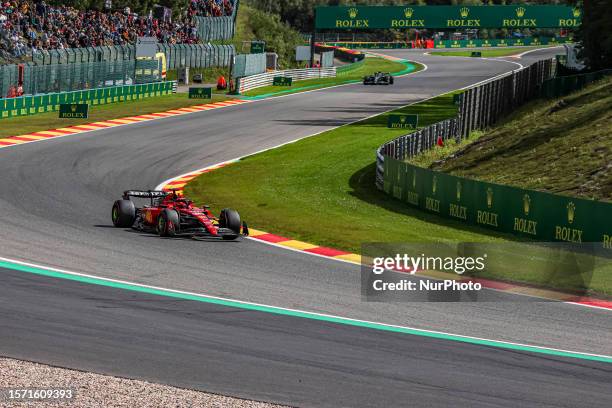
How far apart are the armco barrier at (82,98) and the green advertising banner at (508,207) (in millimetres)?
23555

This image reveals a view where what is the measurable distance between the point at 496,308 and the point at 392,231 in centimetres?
730

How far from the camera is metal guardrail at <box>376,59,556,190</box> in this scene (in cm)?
3566

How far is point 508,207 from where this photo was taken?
24.9 metres

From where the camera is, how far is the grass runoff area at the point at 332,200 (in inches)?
925

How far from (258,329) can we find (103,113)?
3751cm

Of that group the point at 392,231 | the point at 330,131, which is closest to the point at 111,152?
the point at 330,131

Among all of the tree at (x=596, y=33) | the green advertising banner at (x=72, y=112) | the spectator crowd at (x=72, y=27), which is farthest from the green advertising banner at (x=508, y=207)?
the tree at (x=596, y=33)

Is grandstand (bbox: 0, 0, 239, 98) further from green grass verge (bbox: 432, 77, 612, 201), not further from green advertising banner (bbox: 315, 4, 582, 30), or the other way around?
green advertising banner (bbox: 315, 4, 582, 30)

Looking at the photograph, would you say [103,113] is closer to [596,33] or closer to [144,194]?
[144,194]

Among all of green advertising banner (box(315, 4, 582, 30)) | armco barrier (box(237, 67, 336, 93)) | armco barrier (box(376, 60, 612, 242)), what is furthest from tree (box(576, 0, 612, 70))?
green advertising banner (box(315, 4, 582, 30))

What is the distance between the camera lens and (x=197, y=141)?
43.2 meters

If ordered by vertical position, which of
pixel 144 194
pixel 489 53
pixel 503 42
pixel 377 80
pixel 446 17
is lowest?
pixel 144 194

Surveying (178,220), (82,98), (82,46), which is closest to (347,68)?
(82,46)

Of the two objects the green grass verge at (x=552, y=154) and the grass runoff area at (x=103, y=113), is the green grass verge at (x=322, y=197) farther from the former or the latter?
the grass runoff area at (x=103, y=113)
